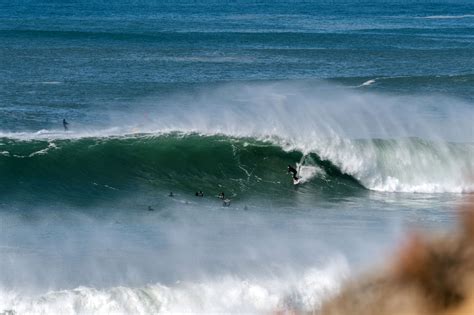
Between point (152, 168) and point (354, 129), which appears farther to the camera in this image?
point (354, 129)

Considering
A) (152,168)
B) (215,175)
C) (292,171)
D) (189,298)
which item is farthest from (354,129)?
(189,298)

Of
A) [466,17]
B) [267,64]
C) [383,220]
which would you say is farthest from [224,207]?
[466,17]

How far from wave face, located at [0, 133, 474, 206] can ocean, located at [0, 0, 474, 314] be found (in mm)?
66

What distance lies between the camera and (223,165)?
29.2 m

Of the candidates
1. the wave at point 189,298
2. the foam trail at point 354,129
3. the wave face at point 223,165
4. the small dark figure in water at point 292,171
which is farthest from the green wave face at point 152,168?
the wave at point 189,298

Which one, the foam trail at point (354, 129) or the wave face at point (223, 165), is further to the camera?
the foam trail at point (354, 129)

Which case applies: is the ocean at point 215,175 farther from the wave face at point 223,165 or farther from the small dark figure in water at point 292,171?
the small dark figure in water at point 292,171

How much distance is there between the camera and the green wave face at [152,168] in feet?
87.2

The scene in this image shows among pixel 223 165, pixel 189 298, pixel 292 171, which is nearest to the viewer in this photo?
pixel 189 298

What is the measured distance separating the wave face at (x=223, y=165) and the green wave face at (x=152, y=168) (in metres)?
0.03

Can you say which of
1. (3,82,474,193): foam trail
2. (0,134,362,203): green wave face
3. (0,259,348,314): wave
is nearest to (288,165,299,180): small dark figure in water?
(0,134,362,203): green wave face

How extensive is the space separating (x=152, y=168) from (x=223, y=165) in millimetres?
2307

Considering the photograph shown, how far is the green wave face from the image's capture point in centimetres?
2658

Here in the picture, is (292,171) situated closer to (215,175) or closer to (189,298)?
(215,175)
